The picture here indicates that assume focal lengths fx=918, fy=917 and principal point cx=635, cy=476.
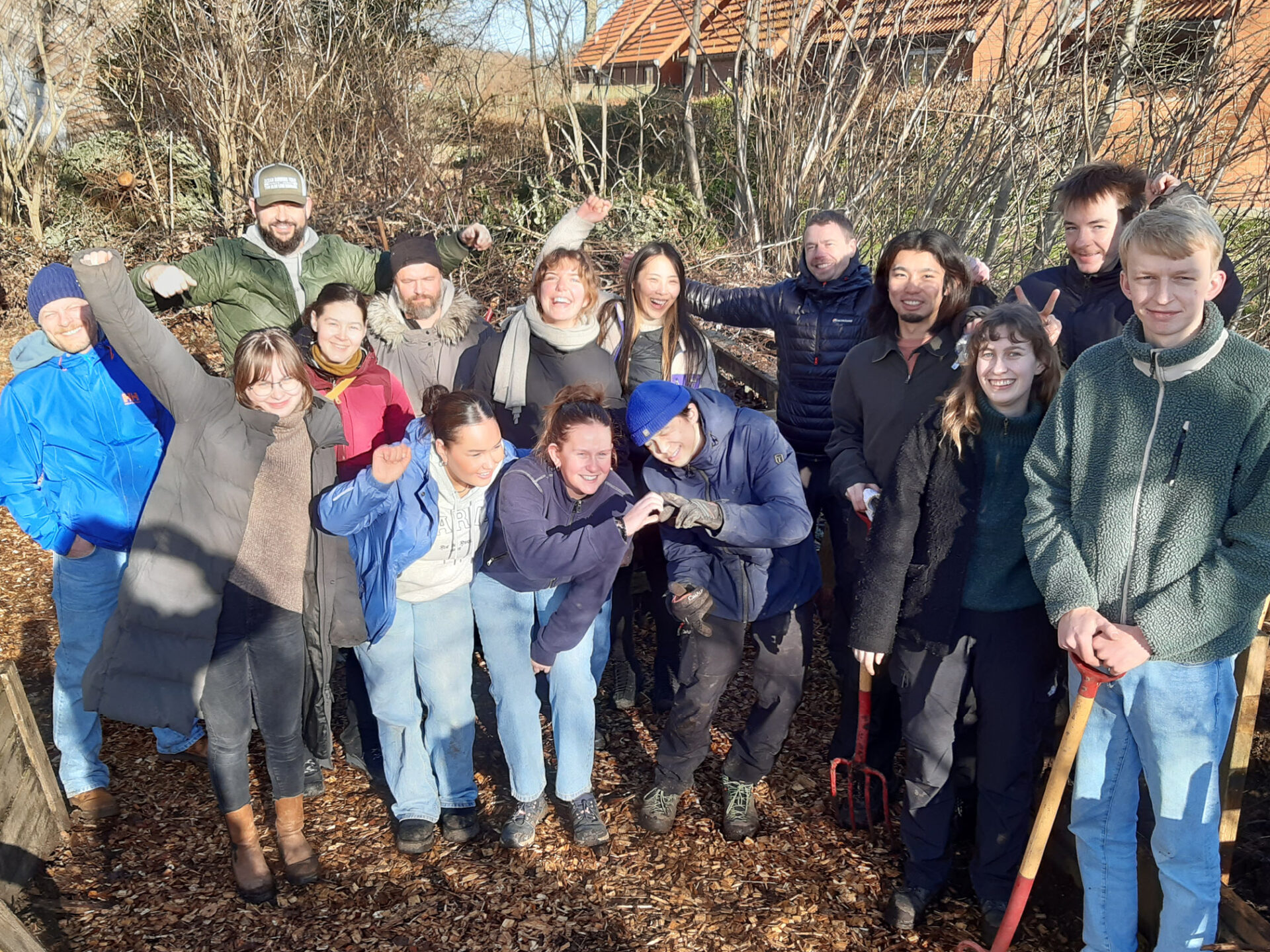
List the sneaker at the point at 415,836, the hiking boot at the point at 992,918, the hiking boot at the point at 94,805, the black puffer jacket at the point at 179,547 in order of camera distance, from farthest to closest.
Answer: the hiking boot at the point at 94,805
the sneaker at the point at 415,836
the black puffer jacket at the point at 179,547
the hiking boot at the point at 992,918

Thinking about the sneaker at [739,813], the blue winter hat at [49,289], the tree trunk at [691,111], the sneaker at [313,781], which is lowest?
the sneaker at [739,813]

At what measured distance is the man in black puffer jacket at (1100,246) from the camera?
318cm

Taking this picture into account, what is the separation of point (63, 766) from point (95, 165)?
9.64 metres

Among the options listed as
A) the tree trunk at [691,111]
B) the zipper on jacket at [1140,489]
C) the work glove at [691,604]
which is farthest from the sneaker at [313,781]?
the tree trunk at [691,111]

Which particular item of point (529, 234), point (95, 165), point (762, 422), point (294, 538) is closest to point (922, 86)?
point (529, 234)

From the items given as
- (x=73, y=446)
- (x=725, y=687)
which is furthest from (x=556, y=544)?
(x=73, y=446)

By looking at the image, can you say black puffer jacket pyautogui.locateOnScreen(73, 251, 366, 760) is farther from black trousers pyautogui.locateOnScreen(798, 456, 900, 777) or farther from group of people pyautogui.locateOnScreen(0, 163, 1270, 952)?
black trousers pyautogui.locateOnScreen(798, 456, 900, 777)

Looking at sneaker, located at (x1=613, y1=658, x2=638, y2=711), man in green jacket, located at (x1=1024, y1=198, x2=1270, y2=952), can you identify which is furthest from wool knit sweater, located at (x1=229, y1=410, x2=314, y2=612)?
man in green jacket, located at (x1=1024, y1=198, x2=1270, y2=952)

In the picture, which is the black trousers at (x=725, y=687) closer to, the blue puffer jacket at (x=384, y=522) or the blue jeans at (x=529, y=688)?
the blue jeans at (x=529, y=688)

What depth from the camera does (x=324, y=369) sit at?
11.9 feet

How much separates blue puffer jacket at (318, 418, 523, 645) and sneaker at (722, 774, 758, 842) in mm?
1414

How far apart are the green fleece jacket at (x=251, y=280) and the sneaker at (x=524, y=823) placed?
7.92ft

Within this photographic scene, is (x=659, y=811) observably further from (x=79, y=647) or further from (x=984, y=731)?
(x=79, y=647)

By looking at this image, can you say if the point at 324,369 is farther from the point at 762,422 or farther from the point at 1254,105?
the point at 1254,105
